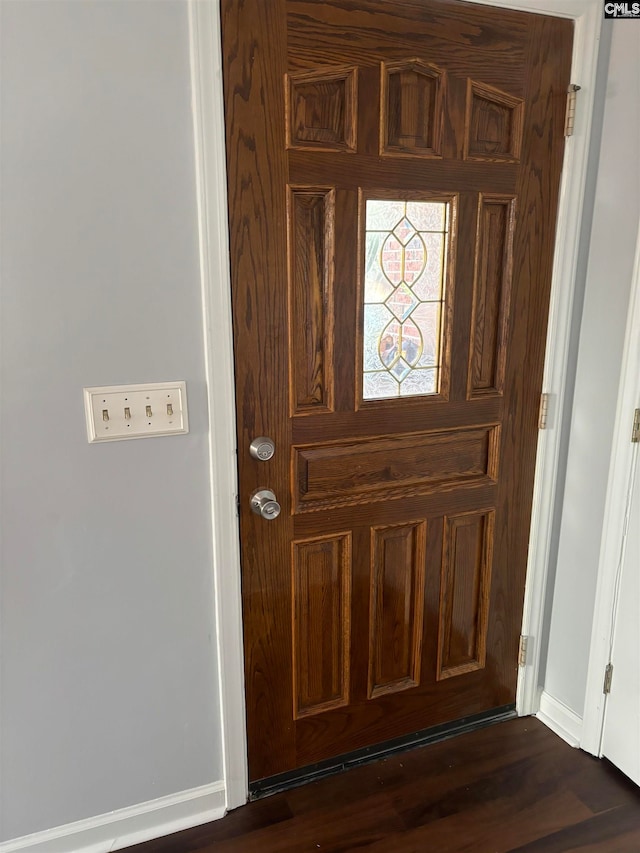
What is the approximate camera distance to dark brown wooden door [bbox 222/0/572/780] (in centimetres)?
142

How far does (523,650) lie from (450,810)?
544 mm

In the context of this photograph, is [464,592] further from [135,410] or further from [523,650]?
[135,410]

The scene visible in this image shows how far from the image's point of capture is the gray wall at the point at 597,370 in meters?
1.63

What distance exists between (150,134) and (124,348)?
1.48 feet

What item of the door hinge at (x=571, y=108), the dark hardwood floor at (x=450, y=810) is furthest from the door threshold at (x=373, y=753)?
the door hinge at (x=571, y=108)

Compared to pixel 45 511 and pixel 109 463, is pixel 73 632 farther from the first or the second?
pixel 109 463

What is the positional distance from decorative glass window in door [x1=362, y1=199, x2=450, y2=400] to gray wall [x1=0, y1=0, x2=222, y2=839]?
0.45 m

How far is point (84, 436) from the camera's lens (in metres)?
1.37

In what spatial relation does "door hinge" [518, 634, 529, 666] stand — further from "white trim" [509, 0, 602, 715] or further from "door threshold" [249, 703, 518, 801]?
"door threshold" [249, 703, 518, 801]

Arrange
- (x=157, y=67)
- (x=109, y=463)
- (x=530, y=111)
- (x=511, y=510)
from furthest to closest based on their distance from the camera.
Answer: (x=511, y=510)
(x=530, y=111)
(x=109, y=463)
(x=157, y=67)

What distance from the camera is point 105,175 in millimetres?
1281

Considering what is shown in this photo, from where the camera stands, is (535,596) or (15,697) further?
(535,596)

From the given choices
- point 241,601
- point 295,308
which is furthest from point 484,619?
point 295,308

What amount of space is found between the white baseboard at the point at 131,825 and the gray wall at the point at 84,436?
3 cm
